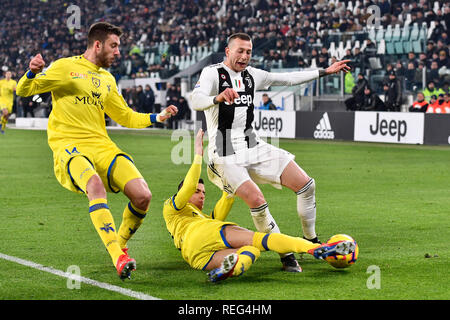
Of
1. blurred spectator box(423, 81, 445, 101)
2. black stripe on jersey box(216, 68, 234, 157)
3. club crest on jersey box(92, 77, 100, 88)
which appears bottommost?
blurred spectator box(423, 81, 445, 101)

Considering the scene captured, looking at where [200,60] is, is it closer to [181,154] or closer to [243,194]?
[181,154]

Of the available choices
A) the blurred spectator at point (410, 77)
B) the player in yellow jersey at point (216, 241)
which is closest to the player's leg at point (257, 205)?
the player in yellow jersey at point (216, 241)

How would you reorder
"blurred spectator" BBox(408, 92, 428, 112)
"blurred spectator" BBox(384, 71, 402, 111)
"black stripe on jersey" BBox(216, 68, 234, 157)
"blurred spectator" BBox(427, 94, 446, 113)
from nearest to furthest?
"black stripe on jersey" BBox(216, 68, 234, 157) → "blurred spectator" BBox(427, 94, 446, 113) → "blurred spectator" BBox(408, 92, 428, 112) → "blurred spectator" BBox(384, 71, 402, 111)

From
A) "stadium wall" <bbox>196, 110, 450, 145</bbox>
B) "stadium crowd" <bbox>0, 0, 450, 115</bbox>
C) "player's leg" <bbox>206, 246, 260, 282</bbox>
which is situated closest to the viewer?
"player's leg" <bbox>206, 246, 260, 282</bbox>

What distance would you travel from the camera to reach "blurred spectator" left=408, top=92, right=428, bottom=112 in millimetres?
22609

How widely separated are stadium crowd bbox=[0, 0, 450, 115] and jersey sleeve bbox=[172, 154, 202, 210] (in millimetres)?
17971

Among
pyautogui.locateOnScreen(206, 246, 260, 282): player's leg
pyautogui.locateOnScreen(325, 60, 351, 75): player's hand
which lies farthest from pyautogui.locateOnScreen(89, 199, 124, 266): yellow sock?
pyautogui.locateOnScreen(325, 60, 351, 75): player's hand

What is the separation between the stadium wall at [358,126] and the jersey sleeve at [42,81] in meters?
16.3

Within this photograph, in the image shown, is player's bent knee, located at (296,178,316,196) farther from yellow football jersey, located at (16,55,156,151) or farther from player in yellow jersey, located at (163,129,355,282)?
yellow football jersey, located at (16,55,156,151)

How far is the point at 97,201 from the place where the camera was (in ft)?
20.3

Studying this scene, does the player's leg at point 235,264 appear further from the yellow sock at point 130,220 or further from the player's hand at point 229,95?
the player's hand at point 229,95

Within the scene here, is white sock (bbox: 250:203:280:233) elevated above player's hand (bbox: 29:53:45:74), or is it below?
below
